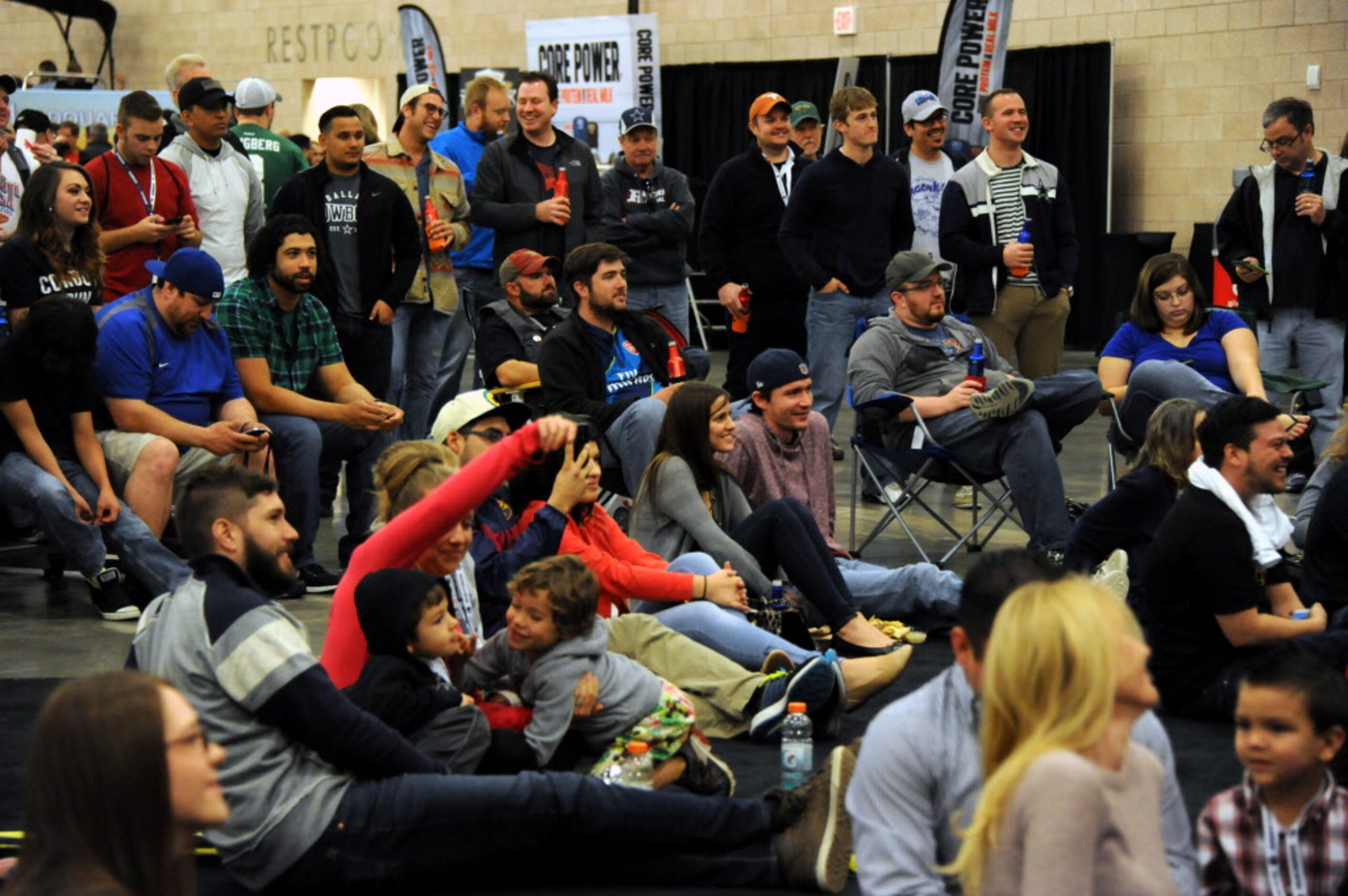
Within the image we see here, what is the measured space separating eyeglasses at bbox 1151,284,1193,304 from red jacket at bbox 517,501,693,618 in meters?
2.57

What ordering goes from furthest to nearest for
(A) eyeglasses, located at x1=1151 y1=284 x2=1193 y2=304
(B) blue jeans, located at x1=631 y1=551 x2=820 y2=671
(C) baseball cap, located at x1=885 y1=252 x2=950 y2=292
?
(A) eyeglasses, located at x1=1151 y1=284 x2=1193 y2=304, (C) baseball cap, located at x1=885 y1=252 x2=950 y2=292, (B) blue jeans, located at x1=631 y1=551 x2=820 y2=671

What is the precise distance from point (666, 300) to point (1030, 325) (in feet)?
6.10

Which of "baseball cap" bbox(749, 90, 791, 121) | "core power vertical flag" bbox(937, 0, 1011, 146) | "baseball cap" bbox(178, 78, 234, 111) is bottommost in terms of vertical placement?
"baseball cap" bbox(749, 90, 791, 121)

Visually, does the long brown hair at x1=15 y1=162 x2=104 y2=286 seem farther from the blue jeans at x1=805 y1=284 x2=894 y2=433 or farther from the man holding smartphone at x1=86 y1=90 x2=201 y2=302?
the blue jeans at x1=805 y1=284 x2=894 y2=433

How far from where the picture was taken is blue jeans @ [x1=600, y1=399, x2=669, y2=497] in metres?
5.82

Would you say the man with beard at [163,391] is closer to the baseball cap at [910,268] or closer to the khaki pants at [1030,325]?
the baseball cap at [910,268]

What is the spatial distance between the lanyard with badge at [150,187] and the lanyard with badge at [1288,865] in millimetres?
5169

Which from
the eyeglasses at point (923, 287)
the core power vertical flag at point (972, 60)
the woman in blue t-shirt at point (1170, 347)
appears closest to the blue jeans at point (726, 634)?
the eyeglasses at point (923, 287)

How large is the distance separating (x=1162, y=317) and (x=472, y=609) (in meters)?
3.40

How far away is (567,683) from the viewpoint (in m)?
3.78

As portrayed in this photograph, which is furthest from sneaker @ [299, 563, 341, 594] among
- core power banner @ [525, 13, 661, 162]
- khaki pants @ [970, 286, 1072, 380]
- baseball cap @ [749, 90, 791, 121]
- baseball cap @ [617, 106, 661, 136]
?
core power banner @ [525, 13, 661, 162]

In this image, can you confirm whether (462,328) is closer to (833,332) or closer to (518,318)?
(518,318)

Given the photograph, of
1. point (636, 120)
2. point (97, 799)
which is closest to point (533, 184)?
point (636, 120)

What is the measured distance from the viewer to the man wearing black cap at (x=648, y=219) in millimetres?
8422
